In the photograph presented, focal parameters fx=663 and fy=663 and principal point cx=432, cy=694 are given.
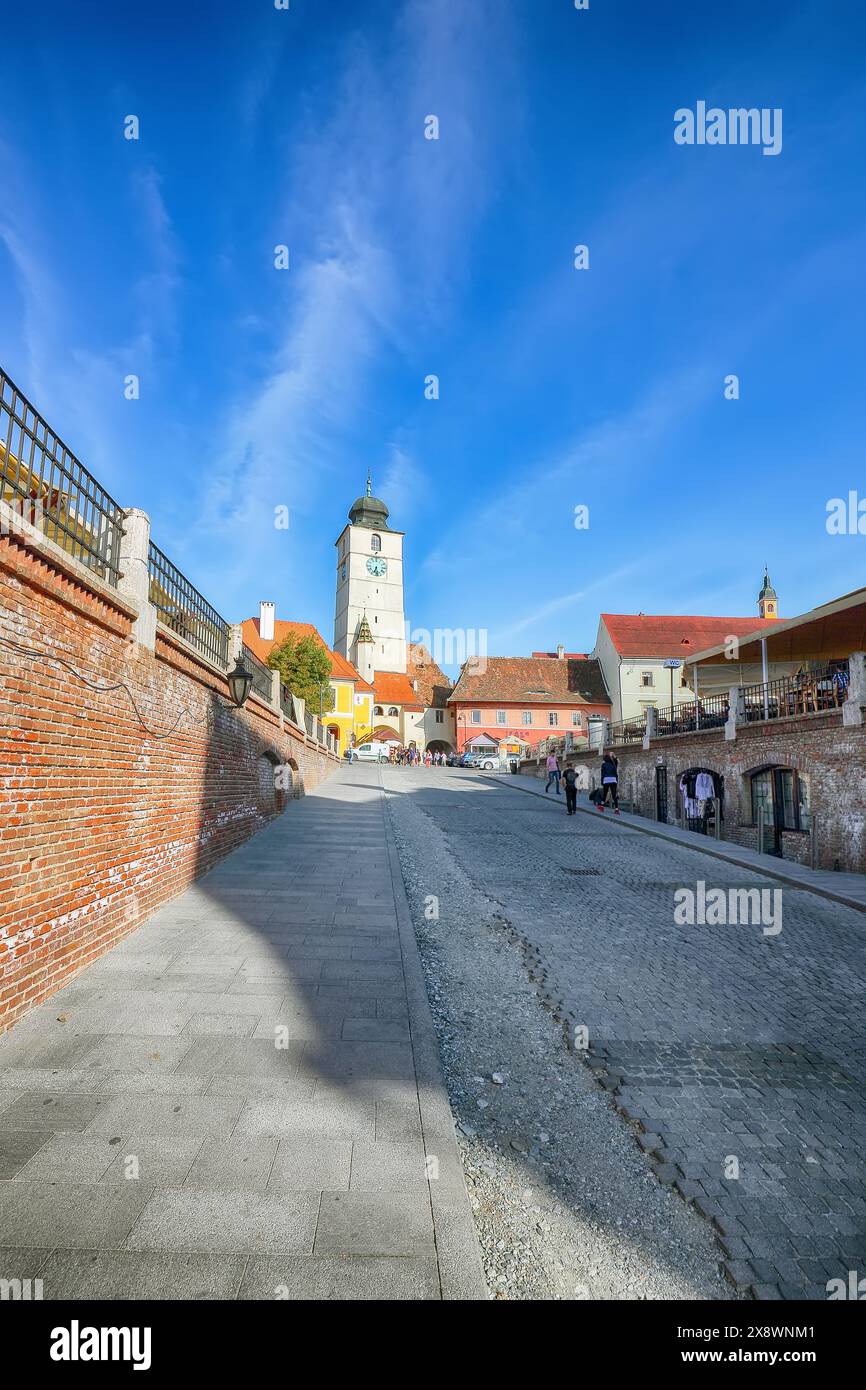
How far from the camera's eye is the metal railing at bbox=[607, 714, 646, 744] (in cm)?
2470

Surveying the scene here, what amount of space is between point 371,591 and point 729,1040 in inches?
2916

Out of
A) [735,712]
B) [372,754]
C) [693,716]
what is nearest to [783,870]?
[735,712]

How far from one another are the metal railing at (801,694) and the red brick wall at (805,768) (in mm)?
439

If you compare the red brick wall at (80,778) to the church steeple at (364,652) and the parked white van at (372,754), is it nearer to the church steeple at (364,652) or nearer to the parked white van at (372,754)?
the parked white van at (372,754)

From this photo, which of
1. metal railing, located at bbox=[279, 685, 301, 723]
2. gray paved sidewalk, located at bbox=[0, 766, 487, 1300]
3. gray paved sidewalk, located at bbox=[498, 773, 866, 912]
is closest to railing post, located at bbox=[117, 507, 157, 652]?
gray paved sidewalk, located at bbox=[0, 766, 487, 1300]

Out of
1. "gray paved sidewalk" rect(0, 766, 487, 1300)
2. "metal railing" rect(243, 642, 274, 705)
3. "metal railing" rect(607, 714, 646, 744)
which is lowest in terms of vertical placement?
"gray paved sidewalk" rect(0, 766, 487, 1300)

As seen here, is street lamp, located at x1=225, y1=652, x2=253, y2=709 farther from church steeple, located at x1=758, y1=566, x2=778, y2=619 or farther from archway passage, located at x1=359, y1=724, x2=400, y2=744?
church steeple, located at x1=758, y1=566, x2=778, y2=619

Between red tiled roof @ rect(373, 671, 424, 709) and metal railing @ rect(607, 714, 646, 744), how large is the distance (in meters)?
42.6

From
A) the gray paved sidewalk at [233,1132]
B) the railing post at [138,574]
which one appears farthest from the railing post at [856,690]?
the railing post at [138,574]

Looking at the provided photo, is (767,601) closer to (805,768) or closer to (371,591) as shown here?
(371,591)

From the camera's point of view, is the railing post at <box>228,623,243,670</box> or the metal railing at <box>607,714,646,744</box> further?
the metal railing at <box>607,714,646,744</box>

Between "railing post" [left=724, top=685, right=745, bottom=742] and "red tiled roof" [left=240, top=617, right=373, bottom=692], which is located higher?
"red tiled roof" [left=240, top=617, right=373, bottom=692]

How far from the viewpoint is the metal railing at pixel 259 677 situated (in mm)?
13739
